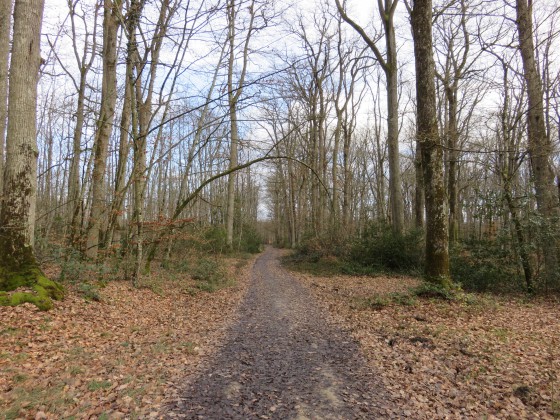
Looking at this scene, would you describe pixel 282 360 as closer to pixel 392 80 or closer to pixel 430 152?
pixel 430 152

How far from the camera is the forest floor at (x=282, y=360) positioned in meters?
3.78

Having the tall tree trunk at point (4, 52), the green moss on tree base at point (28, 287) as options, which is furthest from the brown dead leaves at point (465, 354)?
the tall tree trunk at point (4, 52)

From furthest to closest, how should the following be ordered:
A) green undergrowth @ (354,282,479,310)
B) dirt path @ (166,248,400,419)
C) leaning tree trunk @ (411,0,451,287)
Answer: leaning tree trunk @ (411,0,451,287) → green undergrowth @ (354,282,479,310) → dirt path @ (166,248,400,419)

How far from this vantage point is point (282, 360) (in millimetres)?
5219

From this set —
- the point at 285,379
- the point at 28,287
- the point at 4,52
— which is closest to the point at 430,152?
the point at 285,379

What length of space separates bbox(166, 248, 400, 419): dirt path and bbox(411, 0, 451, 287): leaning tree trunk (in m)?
3.23

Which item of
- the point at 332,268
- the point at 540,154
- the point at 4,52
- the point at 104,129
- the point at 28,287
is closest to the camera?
the point at 28,287

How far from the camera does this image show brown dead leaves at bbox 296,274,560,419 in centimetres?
384

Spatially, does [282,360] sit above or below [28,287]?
below

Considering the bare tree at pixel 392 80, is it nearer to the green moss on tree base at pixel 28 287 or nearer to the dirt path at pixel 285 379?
the dirt path at pixel 285 379

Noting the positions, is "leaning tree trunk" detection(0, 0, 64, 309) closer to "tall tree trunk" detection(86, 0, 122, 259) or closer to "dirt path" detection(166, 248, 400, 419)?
"tall tree trunk" detection(86, 0, 122, 259)

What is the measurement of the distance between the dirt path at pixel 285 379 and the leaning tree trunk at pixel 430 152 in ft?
10.6

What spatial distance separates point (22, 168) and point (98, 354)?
12.6ft

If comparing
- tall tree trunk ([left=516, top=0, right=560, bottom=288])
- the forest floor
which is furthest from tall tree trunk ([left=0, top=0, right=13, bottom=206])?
tall tree trunk ([left=516, top=0, right=560, bottom=288])
